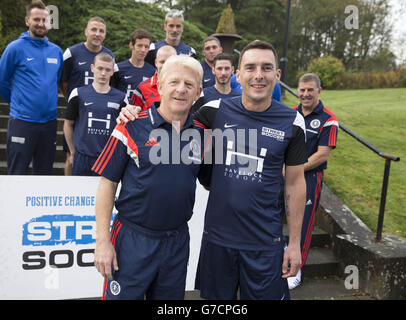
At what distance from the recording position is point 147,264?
2.14m

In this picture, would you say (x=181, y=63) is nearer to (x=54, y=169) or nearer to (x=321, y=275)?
(x=321, y=275)

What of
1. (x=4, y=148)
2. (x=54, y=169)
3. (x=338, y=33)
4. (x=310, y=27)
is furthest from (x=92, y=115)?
(x=310, y=27)

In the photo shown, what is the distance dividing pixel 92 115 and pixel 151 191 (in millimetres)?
2457

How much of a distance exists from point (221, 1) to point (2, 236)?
28693 millimetres

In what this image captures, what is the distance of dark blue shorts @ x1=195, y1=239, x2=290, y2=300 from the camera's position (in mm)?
2307

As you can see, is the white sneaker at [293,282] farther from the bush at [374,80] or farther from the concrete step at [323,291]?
the bush at [374,80]

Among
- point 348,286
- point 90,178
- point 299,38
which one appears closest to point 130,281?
point 90,178

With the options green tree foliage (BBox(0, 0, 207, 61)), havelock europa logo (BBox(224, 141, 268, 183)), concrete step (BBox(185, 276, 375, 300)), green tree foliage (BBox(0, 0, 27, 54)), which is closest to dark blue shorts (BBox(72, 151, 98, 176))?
concrete step (BBox(185, 276, 375, 300))

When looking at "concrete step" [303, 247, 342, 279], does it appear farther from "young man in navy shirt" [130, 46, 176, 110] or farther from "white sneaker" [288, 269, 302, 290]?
"young man in navy shirt" [130, 46, 176, 110]

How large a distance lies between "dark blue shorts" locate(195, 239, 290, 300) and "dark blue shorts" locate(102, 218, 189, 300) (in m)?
0.24

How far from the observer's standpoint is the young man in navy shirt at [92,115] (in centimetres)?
420

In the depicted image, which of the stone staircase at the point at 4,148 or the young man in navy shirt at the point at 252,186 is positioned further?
the stone staircase at the point at 4,148

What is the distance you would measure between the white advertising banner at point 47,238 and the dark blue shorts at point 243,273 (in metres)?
1.86

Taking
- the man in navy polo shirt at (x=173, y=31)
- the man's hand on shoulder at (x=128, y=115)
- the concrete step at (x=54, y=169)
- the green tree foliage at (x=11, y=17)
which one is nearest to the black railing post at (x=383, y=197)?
the man in navy polo shirt at (x=173, y=31)
